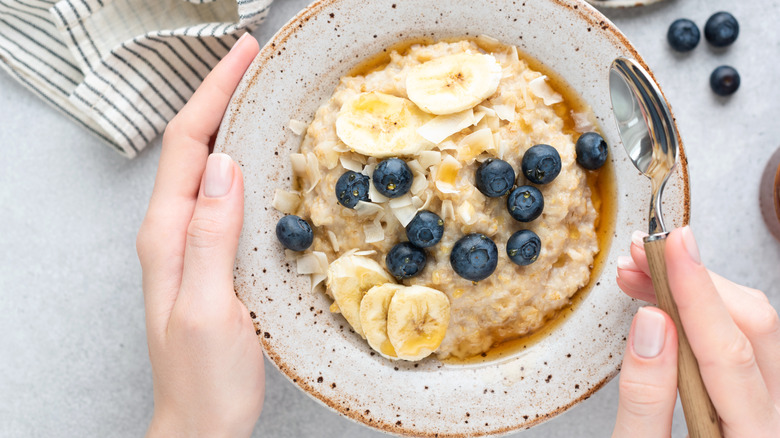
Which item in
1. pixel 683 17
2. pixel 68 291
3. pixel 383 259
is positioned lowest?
pixel 68 291

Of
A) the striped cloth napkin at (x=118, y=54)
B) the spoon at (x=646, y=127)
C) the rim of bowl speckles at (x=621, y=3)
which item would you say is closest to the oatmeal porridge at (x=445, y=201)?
the spoon at (x=646, y=127)

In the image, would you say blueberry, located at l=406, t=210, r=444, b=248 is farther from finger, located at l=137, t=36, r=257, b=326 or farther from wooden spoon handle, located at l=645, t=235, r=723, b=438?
finger, located at l=137, t=36, r=257, b=326

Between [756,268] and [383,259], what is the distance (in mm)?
1522

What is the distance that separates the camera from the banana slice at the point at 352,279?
5.95 feet

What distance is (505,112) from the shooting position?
71.3 inches

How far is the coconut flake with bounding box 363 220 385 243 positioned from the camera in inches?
72.0

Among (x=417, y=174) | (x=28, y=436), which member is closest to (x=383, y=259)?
(x=417, y=174)

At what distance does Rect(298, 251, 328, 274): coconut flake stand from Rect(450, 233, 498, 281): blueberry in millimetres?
418

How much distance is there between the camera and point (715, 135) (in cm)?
232

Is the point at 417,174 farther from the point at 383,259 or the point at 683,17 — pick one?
the point at 683,17

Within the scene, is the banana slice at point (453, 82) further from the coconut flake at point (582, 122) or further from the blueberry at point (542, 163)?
the coconut flake at point (582, 122)

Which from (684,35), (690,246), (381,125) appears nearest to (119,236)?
(381,125)

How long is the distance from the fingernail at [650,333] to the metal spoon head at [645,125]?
385 mm

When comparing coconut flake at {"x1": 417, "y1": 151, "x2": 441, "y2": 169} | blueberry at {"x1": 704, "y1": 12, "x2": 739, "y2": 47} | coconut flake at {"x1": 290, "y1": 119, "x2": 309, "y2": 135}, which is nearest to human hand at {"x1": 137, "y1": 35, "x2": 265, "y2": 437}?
coconut flake at {"x1": 290, "y1": 119, "x2": 309, "y2": 135}
